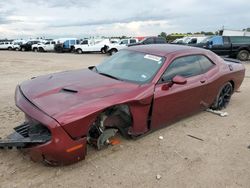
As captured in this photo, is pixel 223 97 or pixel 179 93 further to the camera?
pixel 223 97

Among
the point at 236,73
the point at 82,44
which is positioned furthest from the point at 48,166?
the point at 82,44

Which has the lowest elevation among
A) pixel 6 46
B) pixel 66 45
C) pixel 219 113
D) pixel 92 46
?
pixel 6 46

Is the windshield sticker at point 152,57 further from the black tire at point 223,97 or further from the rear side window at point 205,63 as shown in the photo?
the black tire at point 223,97

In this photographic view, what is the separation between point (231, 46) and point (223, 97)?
1252cm

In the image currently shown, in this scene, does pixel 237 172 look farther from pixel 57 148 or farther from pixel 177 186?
pixel 57 148

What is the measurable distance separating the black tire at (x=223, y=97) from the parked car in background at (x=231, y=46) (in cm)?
1191

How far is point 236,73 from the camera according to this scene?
6.29 metres

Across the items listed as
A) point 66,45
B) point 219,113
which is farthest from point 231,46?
point 66,45

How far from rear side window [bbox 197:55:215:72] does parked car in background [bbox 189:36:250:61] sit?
12.6 meters

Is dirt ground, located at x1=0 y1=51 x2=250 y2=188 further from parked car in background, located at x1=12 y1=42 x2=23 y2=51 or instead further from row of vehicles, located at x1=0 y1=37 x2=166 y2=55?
parked car in background, located at x1=12 y1=42 x2=23 y2=51

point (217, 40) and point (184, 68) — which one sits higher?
point (217, 40)

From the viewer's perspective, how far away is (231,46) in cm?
1756

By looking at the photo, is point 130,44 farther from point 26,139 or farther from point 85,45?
point 26,139

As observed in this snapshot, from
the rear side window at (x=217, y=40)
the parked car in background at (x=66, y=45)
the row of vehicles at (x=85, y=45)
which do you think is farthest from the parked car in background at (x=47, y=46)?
the rear side window at (x=217, y=40)
